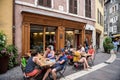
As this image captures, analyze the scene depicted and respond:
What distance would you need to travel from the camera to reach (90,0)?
21.1 metres

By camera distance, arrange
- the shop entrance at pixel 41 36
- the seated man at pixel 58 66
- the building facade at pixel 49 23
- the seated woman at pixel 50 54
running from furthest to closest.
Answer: the shop entrance at pixel 41 36 → the building facade at pixel 49 23 → the seated woman at pixel 50 54 → the seated man at pixel 58 66

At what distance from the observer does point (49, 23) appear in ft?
45.8

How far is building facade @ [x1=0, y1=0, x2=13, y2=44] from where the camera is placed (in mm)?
11023

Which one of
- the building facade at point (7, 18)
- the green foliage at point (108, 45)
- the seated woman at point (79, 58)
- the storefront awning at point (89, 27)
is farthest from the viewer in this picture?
the green foliage at point (108, 45)

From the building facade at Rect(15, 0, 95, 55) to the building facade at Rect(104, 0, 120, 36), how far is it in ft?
93.2

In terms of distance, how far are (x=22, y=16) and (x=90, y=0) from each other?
35.7 ft

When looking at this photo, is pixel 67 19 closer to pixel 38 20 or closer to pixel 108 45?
pixel 38 20

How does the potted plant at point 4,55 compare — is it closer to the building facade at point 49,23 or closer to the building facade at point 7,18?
the building facade at point 7,18

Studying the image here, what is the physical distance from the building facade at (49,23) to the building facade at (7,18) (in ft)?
1.29

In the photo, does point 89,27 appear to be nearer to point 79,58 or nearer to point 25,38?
point 79,58

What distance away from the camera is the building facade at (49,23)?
474 inches

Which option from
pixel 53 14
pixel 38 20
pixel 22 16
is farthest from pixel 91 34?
pixel 22 16

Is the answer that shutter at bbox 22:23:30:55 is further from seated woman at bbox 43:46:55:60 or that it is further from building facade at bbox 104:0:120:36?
building facade at bbox 104:0:120:36

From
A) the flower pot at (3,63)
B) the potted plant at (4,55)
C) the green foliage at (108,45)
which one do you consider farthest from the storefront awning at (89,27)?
the flower pot at (3,63)
